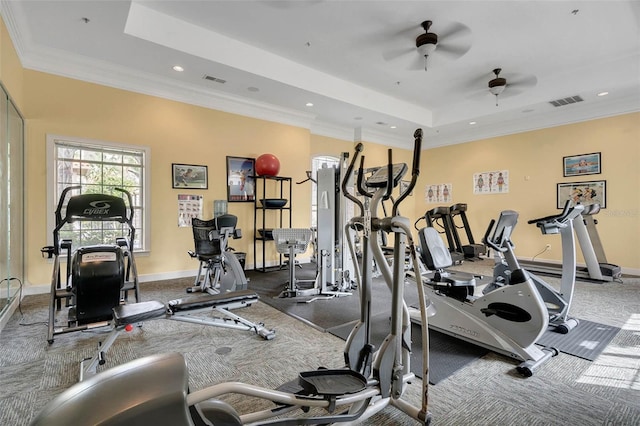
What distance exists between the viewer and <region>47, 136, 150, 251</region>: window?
4.42m

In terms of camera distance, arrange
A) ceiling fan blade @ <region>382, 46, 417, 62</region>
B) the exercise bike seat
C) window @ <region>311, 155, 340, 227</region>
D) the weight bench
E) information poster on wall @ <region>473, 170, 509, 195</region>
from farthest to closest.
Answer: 1. window @ <region>311, 155, 340, 227</region>
2. information poster on wall @ <region>473, 170, 509, 195</region>
3. ceiling fan blade @ <region>382, 46, 417, 62</region>
4. the exercise bike seat
5. the weight bench

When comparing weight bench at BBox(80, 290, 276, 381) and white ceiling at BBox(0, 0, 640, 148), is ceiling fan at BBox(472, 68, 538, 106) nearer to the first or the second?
white ceiling at BBox(0, 0, 640, 148)

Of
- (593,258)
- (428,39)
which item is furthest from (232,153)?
(593,258)

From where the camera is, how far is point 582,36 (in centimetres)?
436

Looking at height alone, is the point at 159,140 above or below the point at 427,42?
below

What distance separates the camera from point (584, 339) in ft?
9.42

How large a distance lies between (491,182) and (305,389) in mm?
7650

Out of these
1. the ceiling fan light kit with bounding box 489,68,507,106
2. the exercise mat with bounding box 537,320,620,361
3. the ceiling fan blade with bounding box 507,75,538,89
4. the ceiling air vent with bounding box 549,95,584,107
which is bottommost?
the exercise mat with bounding box 537,320,620,361

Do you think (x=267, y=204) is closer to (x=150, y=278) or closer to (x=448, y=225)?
(x=150, y=278)

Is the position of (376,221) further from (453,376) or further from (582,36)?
(582,36)

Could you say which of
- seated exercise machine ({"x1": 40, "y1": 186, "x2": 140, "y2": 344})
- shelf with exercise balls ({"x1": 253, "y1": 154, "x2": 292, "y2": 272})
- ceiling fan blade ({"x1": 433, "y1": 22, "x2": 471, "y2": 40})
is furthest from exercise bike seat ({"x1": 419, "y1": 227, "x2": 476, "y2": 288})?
shelf with exercise balls ({"x1": 253, "y1": 154, "x2": 292, "y2": 272})

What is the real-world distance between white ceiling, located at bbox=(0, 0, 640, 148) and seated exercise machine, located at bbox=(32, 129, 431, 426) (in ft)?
10.3

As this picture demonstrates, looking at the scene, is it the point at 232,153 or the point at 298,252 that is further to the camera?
the point at 232,153

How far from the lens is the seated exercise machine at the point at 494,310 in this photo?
240cm
